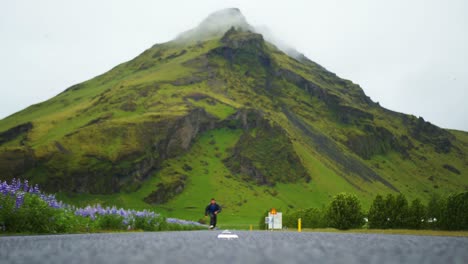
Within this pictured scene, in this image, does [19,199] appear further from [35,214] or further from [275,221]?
[275,221]

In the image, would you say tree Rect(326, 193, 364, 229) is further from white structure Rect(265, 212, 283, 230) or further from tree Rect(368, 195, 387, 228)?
white structure Rect(265, 212, 283, 230)

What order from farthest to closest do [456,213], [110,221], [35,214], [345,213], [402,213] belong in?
1. [345,213]
2. [402,213]
3. [456,213]
4. [110,221]
5. [35,214]

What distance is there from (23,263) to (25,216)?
1432 centimetres

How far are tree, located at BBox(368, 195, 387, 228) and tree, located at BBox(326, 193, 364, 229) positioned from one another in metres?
2.81

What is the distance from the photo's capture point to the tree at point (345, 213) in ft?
159

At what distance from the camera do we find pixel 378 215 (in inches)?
1768

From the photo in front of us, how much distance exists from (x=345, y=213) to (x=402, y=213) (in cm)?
646

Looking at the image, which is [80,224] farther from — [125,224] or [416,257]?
[416,257]

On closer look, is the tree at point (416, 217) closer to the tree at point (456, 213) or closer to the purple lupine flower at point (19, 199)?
the tree at point (456, 213)

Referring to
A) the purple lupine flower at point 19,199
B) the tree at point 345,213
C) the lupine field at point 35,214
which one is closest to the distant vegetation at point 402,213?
the tree at point 345,213

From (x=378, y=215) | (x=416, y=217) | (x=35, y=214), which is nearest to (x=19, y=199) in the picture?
(x=35, y=214)

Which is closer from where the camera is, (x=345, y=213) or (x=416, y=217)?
(x=416, y=217)

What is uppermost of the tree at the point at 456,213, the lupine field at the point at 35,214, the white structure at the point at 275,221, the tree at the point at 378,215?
the lupine field at the point at 35,214

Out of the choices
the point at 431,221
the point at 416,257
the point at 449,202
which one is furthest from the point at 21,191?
the point at 431,221
